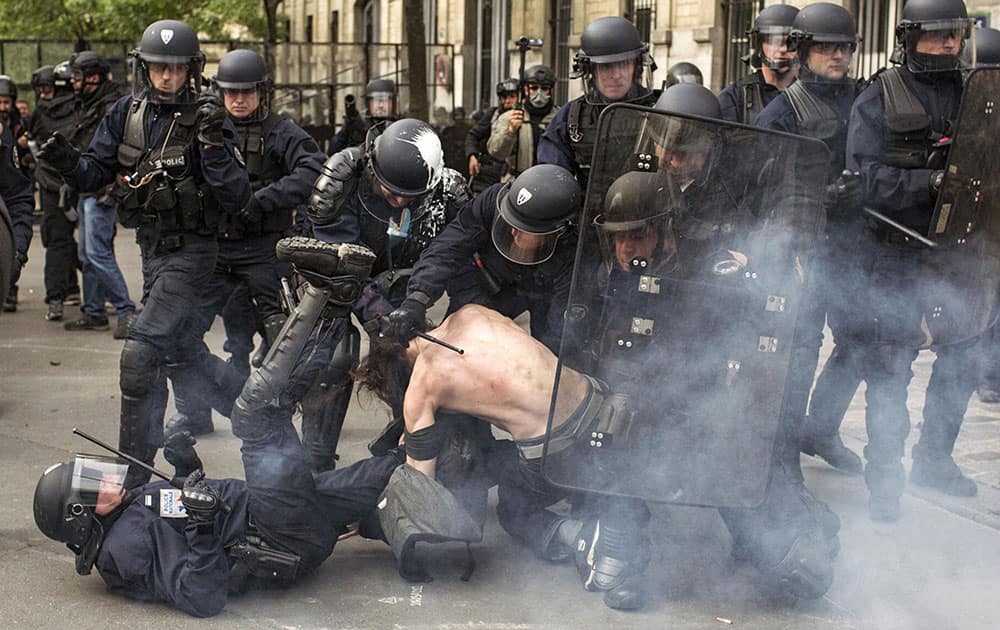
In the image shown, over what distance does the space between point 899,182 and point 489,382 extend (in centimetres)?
169

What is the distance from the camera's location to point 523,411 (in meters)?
4.46

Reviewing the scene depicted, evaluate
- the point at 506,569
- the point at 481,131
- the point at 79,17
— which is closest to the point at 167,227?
the point at 506,569

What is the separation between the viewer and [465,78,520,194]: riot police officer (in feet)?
32.7

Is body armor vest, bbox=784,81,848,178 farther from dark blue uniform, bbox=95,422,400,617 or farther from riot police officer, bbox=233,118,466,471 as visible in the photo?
dark blue uniform, bbox=95,422,400,617

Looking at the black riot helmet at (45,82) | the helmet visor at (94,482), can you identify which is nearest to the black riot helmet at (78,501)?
the helmet visor at (94,482)

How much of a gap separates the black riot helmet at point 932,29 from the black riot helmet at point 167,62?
275 cm

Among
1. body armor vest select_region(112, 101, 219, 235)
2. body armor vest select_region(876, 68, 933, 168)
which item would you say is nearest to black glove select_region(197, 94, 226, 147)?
body armor vest select_region(112, 101, 219, 235)

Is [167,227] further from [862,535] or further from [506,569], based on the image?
[862,535]

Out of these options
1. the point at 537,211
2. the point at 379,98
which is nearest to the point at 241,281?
the point at 537,211

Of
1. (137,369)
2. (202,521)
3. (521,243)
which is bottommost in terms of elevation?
(202,521)

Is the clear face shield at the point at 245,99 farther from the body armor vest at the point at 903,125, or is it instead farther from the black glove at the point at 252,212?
the body armor vest at the point at 903,125

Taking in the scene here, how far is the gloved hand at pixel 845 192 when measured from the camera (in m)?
4.83

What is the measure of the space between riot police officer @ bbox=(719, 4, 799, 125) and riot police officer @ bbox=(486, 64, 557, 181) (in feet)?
12.0

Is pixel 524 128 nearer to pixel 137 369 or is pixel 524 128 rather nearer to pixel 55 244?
pixel 55 244
